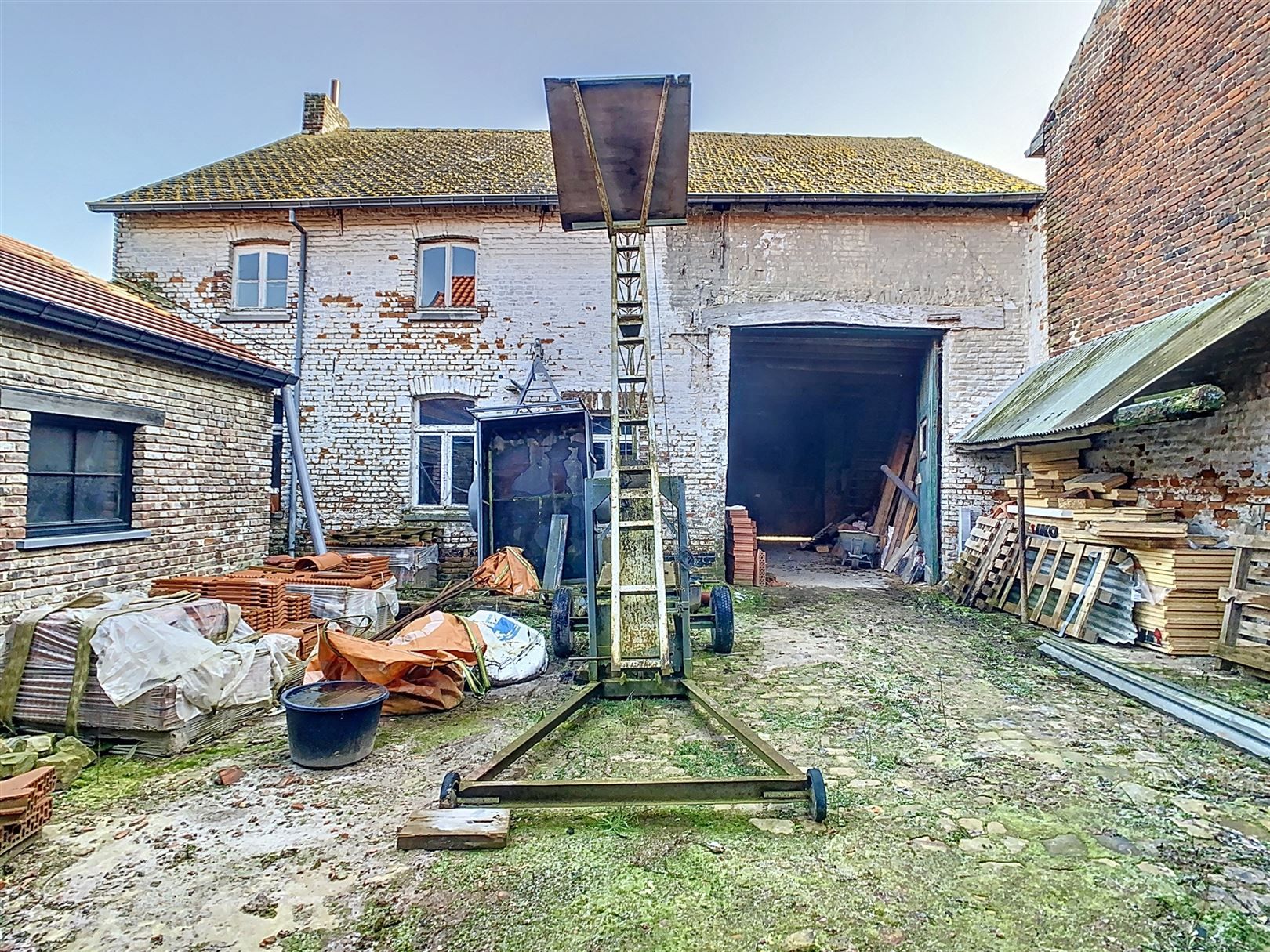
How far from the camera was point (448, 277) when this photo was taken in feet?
35.2

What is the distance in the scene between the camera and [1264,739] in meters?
3.97

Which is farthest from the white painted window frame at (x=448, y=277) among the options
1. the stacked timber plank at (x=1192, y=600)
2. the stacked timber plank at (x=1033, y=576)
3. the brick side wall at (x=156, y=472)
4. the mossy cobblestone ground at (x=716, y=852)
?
the stacked timber plank at (x=1192, y=600)

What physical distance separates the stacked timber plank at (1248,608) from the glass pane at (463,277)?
1016 cm

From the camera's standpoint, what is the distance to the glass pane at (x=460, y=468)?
35.0 feet

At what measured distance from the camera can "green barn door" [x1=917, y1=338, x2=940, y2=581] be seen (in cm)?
1046

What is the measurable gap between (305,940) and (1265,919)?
12.3ft

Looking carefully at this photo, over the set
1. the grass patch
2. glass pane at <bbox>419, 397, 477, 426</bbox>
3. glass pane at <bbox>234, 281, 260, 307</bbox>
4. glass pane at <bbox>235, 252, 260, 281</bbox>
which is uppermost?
glass pane at <bbox>235, 252, 260, 281</bbox>

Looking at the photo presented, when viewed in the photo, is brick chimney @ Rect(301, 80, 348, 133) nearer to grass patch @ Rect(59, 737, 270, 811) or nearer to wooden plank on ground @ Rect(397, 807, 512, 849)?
grass patch @ Rect(59, 737, 270, 811)

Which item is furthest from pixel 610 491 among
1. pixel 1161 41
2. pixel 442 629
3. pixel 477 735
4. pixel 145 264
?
pixel 145 264

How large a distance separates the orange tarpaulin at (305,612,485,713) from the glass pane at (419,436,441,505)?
564cm

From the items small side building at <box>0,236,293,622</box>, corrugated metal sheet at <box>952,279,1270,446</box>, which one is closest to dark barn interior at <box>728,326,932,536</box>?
corrugated metal sheet at <box>952,279,1270,446</box>

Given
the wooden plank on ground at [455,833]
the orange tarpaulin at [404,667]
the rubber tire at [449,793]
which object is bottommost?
the wooden plank on ground at [455,833]

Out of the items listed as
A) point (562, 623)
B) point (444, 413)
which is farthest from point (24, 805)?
point (444, 413)

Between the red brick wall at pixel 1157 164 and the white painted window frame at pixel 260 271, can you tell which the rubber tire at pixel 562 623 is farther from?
the white painted window frame at pixel 260 271
